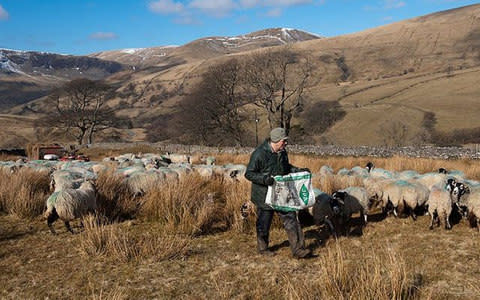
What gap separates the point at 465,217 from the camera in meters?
7.14

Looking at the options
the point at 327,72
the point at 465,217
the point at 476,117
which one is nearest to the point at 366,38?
the point at 327,72

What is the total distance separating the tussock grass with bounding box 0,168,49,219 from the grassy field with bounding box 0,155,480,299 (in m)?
0.03

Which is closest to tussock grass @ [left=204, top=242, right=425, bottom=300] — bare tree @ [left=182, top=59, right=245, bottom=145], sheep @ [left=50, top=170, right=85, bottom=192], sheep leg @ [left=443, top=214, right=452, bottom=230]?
sheep leg @ [left=443, top=214, right=452, bottom=230]

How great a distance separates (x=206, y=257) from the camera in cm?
571

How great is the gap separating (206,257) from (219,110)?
107ft

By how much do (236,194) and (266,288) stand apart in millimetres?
3710

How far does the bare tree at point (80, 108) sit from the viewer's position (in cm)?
4400

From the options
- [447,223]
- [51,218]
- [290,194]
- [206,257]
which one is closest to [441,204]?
[447,223]

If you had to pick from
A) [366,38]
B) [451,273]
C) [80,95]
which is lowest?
[451,273]

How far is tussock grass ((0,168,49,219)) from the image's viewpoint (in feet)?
26.2

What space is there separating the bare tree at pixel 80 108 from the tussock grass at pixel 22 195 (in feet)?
119

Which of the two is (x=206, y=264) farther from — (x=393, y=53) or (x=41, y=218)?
(x=393, y=53)

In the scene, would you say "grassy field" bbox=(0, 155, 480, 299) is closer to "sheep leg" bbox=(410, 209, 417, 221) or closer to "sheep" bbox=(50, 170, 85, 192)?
"sheep leg" bbox=(410, 209, 417, 221)

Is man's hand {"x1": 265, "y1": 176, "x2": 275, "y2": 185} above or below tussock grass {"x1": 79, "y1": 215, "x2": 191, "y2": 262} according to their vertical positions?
above
